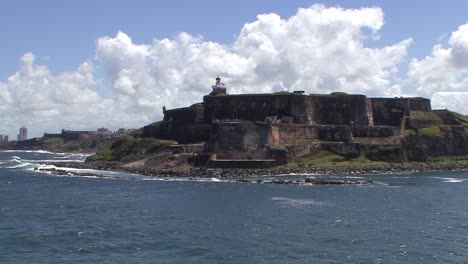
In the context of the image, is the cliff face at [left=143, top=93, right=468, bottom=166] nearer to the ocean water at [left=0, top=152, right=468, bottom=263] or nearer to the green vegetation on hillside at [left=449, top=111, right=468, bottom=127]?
the green vegetation on hillside at [left=449, top=111, right=468, bottom=127]

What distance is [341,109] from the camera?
99.4 m

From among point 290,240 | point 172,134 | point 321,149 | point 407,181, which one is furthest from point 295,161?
point 290,240

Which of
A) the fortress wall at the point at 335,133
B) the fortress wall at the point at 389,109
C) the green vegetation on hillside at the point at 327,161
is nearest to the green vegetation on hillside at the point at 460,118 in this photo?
the fortress wall at the point at 389,109

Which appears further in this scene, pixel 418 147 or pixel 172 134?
pixel 172 134

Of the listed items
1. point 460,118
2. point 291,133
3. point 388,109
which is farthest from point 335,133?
point 460,118

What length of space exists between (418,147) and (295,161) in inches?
900

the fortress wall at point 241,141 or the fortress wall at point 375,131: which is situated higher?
the fortress wall at point 375,131

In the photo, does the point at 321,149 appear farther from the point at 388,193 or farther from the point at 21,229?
the point at 21,229

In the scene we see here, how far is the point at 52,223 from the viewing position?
3706 centimetres

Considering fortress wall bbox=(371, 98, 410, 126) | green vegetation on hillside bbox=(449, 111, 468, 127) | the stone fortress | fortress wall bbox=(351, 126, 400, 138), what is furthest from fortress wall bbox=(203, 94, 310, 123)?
green vegetation on hillside bbox=(449, 111, 468, 127)

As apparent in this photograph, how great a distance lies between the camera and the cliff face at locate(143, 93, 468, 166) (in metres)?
82.5

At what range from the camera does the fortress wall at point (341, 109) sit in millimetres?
98688

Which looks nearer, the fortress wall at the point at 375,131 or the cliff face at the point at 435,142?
the cliff face at the point at 435,142

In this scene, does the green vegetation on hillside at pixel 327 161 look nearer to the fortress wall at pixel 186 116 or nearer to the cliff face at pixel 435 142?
the cliff face at pixel 435 142
